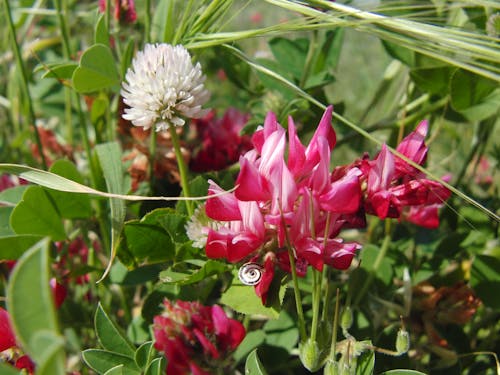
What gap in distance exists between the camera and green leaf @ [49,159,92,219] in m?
0.77

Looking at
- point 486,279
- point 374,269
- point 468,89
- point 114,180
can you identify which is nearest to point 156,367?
point 114,180

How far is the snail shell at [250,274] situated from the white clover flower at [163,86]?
0.17m

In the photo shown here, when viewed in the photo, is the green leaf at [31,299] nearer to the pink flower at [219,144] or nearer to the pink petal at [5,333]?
the pink petal at [5,333]

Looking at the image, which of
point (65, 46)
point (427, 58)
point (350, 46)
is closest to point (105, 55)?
point (65, 46)

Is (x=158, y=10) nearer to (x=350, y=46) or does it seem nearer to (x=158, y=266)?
(x=158, y=266)

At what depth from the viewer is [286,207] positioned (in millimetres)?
575

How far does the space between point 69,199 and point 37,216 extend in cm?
6

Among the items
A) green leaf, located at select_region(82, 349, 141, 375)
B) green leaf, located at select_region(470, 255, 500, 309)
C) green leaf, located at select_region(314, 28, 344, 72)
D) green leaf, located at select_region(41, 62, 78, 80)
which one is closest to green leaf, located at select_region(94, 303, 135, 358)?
green leaf, located at select_region(82, 349, 141, 375)

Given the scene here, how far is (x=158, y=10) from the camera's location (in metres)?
0.93

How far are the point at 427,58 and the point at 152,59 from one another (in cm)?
47

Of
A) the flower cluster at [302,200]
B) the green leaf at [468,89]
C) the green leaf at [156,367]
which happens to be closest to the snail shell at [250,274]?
the flower cluster at [302,200]

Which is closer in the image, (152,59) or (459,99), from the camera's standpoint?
(152,59)

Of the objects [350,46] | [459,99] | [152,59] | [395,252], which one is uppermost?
[152,59]

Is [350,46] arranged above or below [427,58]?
below
